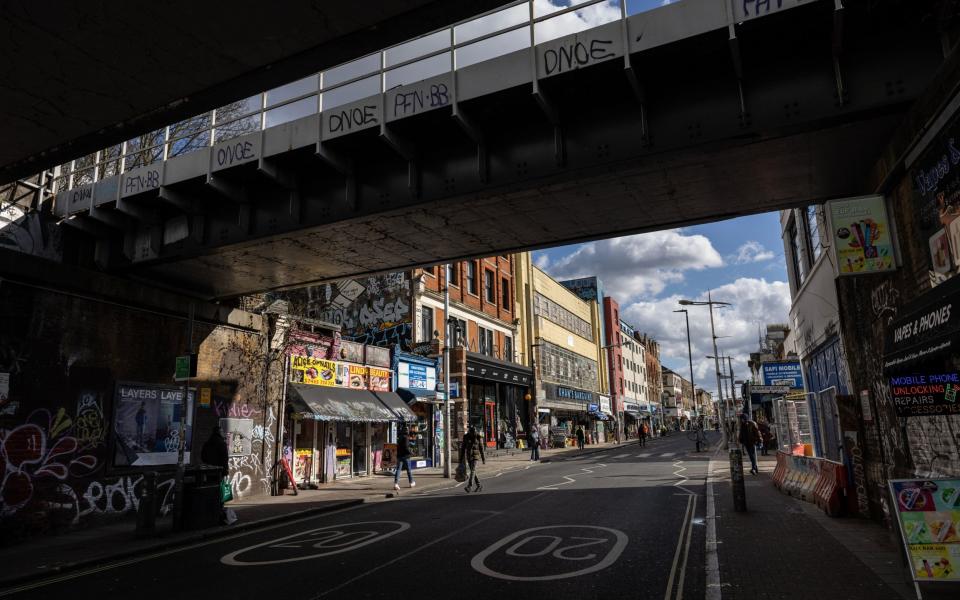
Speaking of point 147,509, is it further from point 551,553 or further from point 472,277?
point 472,277

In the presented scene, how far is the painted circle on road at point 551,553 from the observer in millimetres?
7574

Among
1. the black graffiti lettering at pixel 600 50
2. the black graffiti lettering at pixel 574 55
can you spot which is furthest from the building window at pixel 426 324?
the black graffiti lettering at pixel 600 50

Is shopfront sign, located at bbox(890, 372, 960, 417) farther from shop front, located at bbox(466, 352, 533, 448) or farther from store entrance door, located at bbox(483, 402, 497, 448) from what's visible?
store entrance door, located at bbox(483, 402, 497, 448)

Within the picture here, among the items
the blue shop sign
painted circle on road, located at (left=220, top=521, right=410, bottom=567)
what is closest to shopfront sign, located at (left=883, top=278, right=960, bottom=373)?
painted circle on road, located at (left=220, top=521, right=410, bottom=567)

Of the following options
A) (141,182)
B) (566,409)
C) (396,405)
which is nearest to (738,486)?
(141,182)

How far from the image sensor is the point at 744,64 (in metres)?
8.99

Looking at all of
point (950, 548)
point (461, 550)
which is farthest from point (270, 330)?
point (950, 548)

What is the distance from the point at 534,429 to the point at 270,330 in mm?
16128

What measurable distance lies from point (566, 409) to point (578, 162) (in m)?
42.1

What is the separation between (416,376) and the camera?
90.3 ft

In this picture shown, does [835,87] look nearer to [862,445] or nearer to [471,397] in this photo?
[862,445]

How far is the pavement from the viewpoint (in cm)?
688

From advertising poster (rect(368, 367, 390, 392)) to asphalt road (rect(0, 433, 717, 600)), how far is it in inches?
389

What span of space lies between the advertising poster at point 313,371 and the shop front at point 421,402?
4572 millimetres
